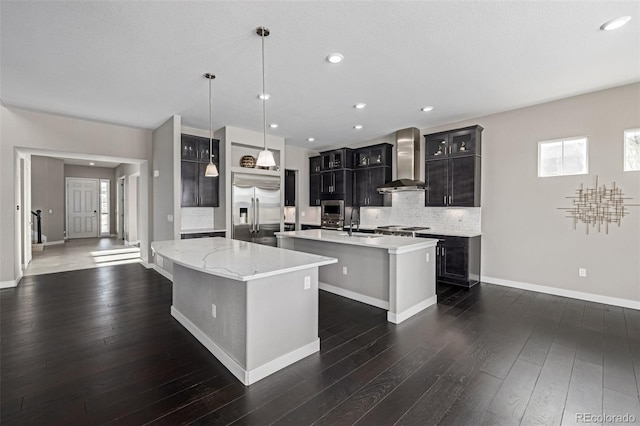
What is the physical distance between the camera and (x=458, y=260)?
4.81 m

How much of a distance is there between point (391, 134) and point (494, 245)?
10.1 ft

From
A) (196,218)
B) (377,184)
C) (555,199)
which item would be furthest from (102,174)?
(555,199)

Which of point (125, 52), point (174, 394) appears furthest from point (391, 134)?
point (174, 394)

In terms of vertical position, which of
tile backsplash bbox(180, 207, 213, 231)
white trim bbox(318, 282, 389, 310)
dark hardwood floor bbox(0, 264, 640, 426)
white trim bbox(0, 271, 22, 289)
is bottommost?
dark hardwood floor bbox(0, 264, 640, 426)

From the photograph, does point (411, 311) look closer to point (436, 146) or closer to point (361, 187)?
point (436, 146)

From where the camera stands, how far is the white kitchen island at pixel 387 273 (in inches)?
135

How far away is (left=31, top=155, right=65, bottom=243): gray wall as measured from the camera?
8.93 meters

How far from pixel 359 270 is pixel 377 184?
117 inches

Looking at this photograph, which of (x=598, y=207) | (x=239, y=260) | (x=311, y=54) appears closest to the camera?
(x=239, y=260)

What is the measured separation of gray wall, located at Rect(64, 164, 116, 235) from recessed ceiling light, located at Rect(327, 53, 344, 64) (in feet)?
37.7

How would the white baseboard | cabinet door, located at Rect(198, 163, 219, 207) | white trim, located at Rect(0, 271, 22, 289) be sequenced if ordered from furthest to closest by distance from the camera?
cabinet door, located at Rect(198, 163, 219, 207), white trim, located at Rect(0, 271, 22, 289), the white baseboard

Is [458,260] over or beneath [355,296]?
over

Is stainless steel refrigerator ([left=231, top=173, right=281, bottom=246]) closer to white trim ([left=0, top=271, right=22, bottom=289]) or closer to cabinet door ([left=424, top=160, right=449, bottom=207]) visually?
cabinet door ([left=424, top=160, right=449, bottom=207])

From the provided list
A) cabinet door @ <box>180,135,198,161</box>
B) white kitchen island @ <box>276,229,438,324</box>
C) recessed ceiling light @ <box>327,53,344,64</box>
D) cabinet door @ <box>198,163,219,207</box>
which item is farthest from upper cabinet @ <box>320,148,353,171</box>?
recessed ceiling light @ <box>327,53,344,64</box>
